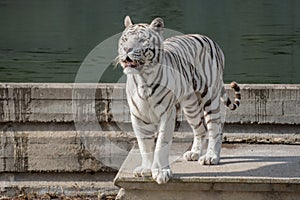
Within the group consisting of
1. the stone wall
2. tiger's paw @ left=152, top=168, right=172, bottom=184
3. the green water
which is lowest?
the green water

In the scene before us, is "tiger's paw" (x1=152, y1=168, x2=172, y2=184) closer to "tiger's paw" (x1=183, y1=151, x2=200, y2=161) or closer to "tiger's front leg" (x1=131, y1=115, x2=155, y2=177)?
"tiger's front leg" (x1=131, y1=115, x2=155, y2=177)

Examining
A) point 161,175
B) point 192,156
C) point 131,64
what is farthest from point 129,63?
point 192,156

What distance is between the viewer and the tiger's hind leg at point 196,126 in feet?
19.8

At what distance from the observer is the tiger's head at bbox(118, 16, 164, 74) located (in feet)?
17.7

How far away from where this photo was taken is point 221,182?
18.8 ft

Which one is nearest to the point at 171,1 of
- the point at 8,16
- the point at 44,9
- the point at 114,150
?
the point at 44,9

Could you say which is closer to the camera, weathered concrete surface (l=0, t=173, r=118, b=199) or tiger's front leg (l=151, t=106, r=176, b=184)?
tiger's front leg (l=151, t=106, r=176, b=184)

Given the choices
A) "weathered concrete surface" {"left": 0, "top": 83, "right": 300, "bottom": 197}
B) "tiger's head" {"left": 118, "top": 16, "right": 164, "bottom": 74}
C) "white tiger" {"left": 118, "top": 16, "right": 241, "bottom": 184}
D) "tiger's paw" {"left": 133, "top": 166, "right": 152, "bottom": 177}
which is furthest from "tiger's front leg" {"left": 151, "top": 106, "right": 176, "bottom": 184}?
"weathered concrete surface" {"left": 0, "top": 83, "right": 300, "bottom": 197}

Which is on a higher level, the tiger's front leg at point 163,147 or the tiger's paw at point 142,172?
the tiger's front leg at point 163,147

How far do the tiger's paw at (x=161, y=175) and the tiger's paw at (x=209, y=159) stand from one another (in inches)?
17.1

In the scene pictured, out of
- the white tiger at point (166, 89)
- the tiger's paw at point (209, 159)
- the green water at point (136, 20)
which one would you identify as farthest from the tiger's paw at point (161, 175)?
the green water at point (136, 20)

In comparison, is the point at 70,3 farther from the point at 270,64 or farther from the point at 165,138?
A: the point at 165,138

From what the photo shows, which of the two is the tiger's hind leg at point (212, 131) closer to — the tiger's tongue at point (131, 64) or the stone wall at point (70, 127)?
the tiger's tongue at point (131, 64)

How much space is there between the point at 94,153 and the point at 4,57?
9418mm
